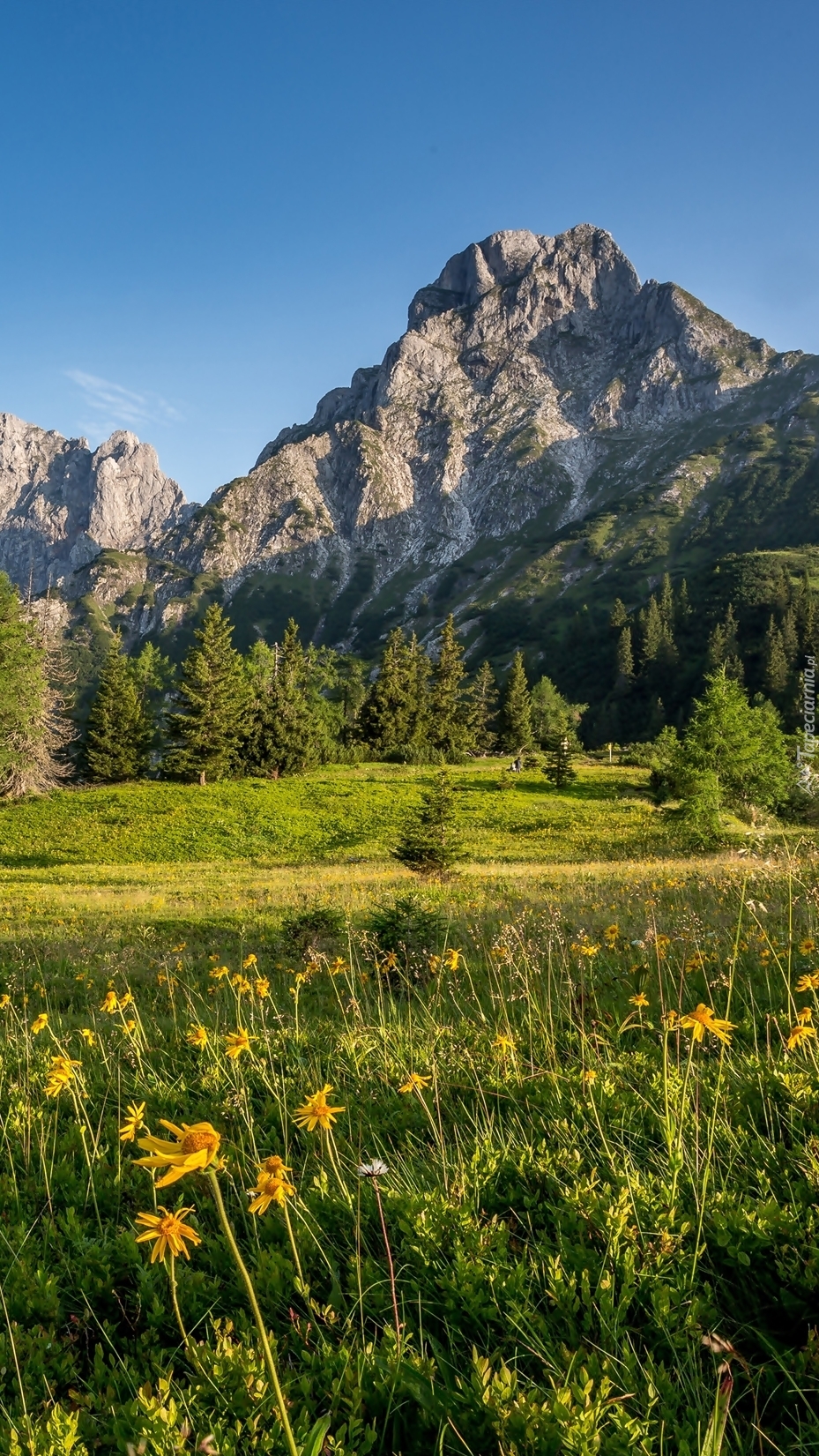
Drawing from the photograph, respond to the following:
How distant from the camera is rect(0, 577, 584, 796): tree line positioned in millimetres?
38000

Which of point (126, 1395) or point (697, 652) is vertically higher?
point (697, 652)

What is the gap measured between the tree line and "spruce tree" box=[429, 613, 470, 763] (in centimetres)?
11

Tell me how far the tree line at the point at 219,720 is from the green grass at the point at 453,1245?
122 feet

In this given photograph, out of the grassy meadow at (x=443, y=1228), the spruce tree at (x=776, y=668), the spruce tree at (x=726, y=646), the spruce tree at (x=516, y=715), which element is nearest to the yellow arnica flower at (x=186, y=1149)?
the grassy meadow at (x=443, y=1228)

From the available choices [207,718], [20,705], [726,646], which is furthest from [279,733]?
[726,646]

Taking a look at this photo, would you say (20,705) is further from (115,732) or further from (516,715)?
(516,715)

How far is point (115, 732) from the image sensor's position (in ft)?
148

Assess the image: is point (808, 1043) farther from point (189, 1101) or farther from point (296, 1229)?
point (189, 1101)

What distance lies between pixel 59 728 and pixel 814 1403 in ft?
156

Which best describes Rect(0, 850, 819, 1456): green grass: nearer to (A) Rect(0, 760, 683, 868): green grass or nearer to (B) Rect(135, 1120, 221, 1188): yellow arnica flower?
(B) Rect(135, 1120, 221, 1188): yellow arnica flower

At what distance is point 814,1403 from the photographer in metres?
1.66

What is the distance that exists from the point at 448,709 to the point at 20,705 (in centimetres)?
3366

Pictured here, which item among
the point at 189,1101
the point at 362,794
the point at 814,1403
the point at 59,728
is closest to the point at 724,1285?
the point at 814,1403

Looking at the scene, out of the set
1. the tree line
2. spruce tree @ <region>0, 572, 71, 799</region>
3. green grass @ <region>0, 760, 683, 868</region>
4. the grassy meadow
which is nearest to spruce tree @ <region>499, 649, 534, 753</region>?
the tree line
